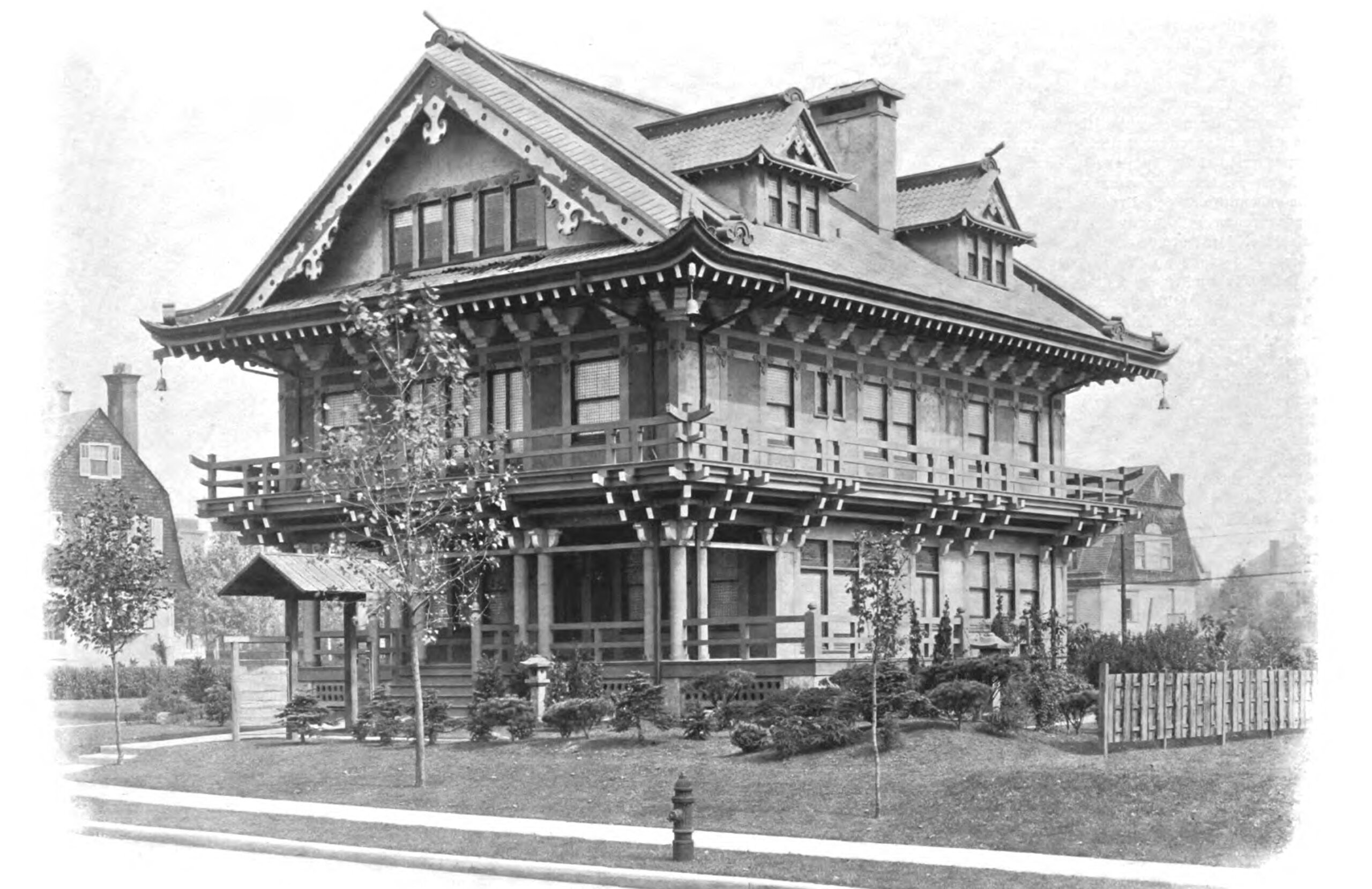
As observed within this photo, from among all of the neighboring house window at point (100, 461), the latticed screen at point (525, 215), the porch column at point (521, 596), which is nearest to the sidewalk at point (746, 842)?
the porch column at point (521, 596)

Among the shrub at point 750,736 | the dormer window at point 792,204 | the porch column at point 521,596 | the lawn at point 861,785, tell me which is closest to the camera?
the lawn at point 861,785

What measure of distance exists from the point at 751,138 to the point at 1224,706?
17.5 m

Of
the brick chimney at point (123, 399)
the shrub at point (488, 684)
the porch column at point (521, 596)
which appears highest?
the brick chimney at point (123, 399)

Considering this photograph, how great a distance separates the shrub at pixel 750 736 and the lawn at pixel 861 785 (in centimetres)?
25

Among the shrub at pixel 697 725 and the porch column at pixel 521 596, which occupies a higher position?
the porch column at pixel 521 596

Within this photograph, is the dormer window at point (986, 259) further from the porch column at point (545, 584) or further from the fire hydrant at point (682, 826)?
the fire hydrant at point (682, 826)

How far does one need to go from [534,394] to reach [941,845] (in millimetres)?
20467

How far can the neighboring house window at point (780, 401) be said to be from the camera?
38969 mm

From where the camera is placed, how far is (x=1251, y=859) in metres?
18.7

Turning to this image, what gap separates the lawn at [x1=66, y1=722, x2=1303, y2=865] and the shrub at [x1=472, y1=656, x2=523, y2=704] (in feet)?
10.5

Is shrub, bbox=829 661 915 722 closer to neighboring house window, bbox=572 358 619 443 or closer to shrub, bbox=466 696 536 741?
shrub, bbox=466 696 536 741

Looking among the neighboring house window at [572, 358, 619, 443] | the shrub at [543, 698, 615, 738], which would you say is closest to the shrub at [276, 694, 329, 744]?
the shrub at [543, 698, 615, 738]

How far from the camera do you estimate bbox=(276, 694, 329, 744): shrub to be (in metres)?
34.8

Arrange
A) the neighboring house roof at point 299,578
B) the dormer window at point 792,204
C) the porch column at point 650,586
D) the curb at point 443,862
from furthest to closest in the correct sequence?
the dormer window at point 792,204, the porch column at point 650,586, the neighboring house roof at point 299,578, the curb at point 443,862
